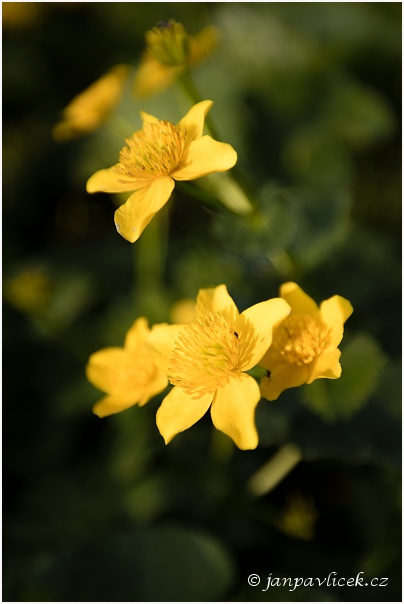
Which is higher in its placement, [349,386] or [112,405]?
[112,405]

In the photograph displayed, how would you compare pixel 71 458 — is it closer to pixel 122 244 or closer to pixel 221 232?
pixel 122 244

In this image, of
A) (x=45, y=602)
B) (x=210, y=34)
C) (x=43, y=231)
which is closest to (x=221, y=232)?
(x=210, y=34)

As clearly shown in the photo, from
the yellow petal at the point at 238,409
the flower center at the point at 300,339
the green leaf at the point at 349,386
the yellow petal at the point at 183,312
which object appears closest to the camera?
the yellow petal at the point at 238,409

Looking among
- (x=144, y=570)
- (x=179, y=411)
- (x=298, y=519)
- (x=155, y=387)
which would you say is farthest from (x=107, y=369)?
(x=298, y=519)

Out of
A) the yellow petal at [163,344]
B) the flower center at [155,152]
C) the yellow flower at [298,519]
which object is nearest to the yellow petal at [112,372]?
the yellow petal at [163,344]

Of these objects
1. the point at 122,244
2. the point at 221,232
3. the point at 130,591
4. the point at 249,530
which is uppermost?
the point at 221,232

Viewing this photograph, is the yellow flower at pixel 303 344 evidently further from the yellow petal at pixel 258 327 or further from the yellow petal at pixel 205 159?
the yellow petal at pixel 205 159

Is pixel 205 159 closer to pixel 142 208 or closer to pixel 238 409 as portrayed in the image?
pixel 142 208
